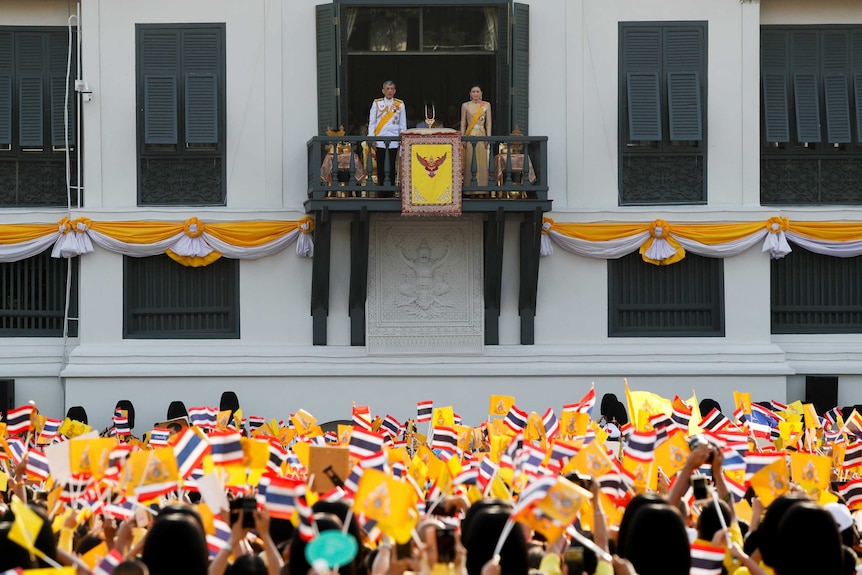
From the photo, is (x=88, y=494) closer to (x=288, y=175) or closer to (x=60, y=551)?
(x=60, y=551)

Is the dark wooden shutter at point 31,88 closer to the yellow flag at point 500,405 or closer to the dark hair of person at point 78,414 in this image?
the dark hair of person at point 78,414

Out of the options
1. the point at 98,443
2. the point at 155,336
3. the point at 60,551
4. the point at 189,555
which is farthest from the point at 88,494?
the point at 155,336

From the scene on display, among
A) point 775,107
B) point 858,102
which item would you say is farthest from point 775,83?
point 858,102

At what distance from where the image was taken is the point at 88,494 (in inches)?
415

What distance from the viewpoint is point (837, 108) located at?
23812 millimetres

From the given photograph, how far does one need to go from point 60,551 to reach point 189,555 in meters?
0.95

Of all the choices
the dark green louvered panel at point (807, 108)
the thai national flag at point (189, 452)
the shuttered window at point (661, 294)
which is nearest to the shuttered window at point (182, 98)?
the shuttered window at point (661, 294)

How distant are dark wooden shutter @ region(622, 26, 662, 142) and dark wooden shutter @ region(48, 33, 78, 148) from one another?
9272 millimetres

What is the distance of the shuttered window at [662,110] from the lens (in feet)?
77.3

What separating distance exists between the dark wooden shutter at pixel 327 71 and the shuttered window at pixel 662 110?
15.7ft

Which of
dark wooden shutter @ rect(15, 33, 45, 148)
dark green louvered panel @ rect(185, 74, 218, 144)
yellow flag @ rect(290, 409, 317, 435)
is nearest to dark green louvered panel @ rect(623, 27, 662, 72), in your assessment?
dark green louvered panel @ rect(185, 74, 218, 144)

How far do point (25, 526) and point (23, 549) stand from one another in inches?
16.8

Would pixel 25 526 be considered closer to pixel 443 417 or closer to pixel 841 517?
pixel 841 517

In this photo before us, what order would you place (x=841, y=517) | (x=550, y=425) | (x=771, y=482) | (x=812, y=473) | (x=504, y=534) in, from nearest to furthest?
(x=504, y=534) → (x=841, y=517) → (x=771, y=482) → (x=812, y=473) → (x=550, y=425)
